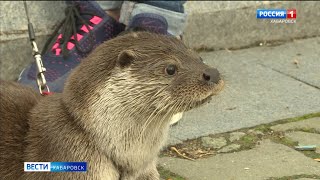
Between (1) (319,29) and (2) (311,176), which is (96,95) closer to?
(2) (311,176)

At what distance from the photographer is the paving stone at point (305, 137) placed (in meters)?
3.33

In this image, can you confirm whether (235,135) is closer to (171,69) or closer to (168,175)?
(168,175)

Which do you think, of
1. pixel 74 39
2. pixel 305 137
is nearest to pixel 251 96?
pixel 305 137

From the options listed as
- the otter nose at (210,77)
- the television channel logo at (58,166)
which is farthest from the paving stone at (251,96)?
the television channel logo at (58,166)

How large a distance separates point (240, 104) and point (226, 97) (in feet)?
0.47

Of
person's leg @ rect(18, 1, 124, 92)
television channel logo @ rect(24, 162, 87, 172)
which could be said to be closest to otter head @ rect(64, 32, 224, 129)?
television channel logo @ rect(24, 162, 87, 172)

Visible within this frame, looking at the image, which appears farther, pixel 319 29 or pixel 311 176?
pixel 319 29

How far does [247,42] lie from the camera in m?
5.10

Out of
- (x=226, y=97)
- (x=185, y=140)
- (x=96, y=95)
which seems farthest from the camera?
(x=226, y=97)

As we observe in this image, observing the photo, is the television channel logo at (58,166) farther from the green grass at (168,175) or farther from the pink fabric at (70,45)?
the pink fabric at (70,45)

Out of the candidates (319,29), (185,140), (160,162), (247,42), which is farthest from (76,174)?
(319,29)

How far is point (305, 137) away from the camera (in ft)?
11.1

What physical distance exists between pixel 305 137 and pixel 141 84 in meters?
1.27

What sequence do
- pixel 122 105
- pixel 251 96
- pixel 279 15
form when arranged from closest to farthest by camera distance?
pixel 122 105 < pixel 251 96 < pixel 279 15
